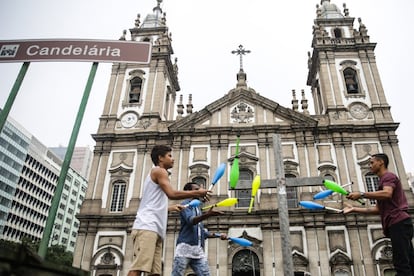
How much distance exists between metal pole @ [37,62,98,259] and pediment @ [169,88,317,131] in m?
16.7

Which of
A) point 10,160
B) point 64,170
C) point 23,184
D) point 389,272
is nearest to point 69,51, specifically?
point 64,170

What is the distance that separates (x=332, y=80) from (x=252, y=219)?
10.7 metres

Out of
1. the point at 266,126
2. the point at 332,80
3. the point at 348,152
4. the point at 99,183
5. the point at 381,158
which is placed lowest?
the point at 381,158

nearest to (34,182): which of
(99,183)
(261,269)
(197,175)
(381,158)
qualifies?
(99,183)

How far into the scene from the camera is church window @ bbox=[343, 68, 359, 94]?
72.2ft

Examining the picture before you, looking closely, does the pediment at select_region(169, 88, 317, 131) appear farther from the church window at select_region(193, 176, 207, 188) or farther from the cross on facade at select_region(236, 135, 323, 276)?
the cross on facade at select_region(236, 135, 323, 276)

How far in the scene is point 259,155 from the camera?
1983cm

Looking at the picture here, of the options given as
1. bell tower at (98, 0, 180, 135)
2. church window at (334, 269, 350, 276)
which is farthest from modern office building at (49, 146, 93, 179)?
church window at (334, 269, 350, 276)

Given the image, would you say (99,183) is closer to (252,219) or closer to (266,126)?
(252,219)

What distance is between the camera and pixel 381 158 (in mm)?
4641

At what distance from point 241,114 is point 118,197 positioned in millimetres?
8885

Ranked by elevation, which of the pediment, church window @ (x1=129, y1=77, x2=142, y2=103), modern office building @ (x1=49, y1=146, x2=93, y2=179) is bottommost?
the pediment

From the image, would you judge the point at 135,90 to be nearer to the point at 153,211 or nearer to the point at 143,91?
the point at 143,91

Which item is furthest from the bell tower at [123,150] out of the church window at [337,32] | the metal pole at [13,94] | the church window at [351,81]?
the church window at [337,32]
